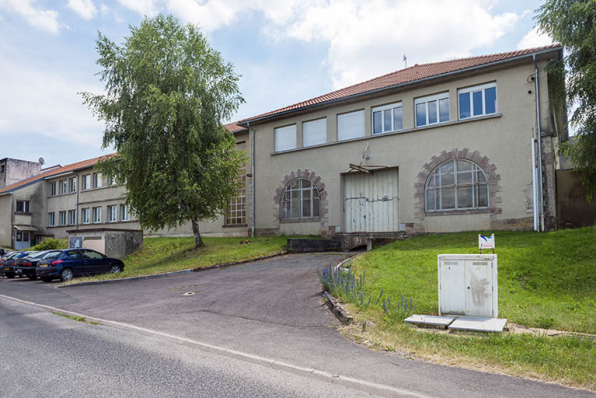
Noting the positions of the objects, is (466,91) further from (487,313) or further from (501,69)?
(487,313)

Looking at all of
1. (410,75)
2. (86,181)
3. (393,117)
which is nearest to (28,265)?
(393,117)

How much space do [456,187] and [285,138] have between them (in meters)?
10.5

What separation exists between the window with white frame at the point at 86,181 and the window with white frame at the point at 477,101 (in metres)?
35.5

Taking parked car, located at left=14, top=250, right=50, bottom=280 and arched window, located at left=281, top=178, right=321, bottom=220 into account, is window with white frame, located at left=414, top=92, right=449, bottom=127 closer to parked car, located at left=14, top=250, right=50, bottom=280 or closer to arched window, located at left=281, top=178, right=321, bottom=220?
arched window, located at left=281, top=178, right=321, bottom=220

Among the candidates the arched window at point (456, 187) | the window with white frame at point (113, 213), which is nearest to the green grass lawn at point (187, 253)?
the arched window at point (456, 187)

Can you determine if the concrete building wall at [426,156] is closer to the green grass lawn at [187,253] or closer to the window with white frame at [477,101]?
the window with white frame at [477,101]

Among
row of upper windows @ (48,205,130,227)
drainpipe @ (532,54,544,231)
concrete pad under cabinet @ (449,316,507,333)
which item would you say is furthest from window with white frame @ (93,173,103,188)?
concrete pad under cabinet @ (449,316,507,333)

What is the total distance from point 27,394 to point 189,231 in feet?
92.1

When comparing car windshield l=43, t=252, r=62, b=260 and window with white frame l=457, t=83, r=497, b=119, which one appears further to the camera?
window with white frame l=457, t=83, r=497, b=119

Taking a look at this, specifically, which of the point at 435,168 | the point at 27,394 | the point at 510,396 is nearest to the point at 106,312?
the point at 27,394

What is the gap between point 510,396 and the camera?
4953 mm

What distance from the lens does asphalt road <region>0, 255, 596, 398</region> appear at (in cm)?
548

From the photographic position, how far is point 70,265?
20312 mm

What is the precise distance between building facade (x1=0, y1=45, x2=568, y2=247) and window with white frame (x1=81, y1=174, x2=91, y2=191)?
1881 centimetres
